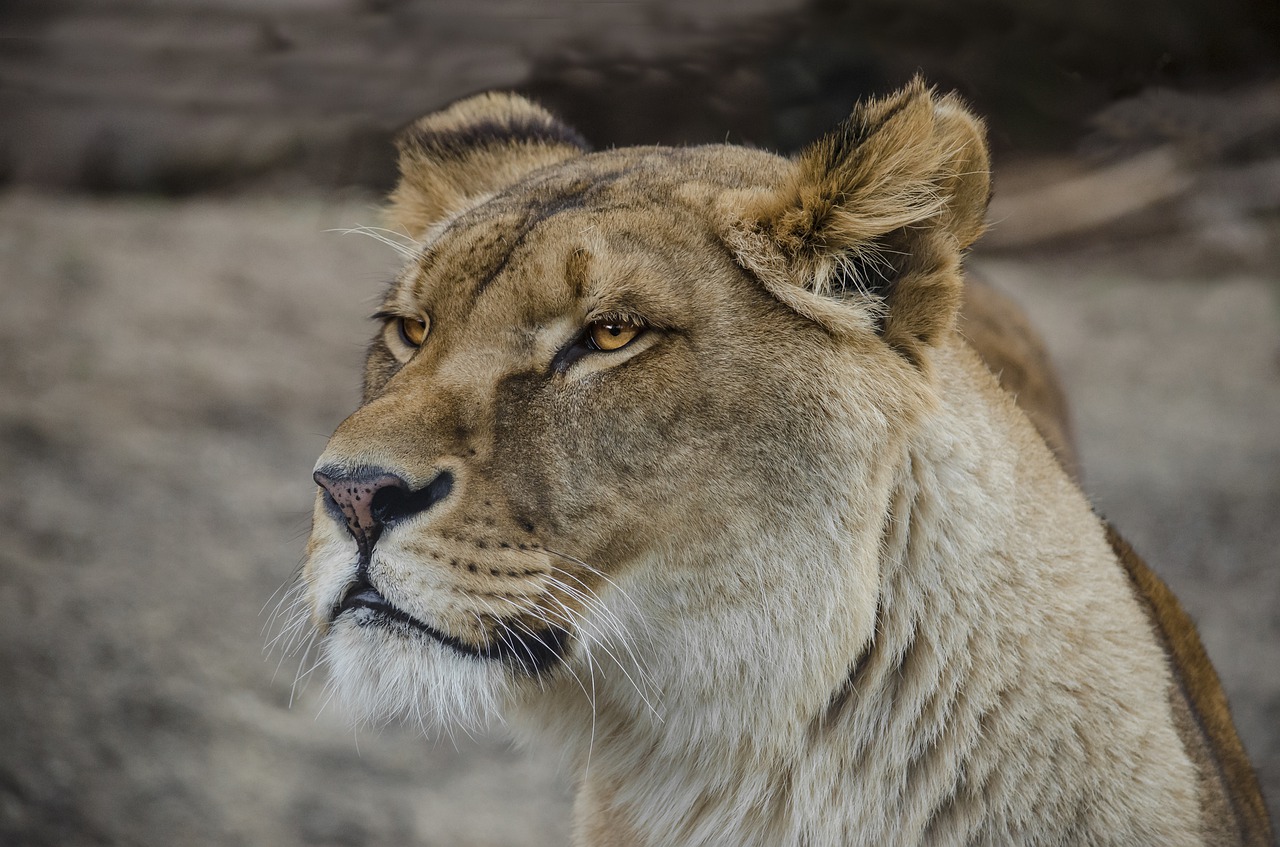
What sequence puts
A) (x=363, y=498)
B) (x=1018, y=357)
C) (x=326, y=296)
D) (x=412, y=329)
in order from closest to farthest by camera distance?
(x=363, y=498), (x=412, y=329), (x=1018, y=357), (x=326, y=296)

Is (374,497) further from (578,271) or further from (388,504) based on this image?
(578,271)

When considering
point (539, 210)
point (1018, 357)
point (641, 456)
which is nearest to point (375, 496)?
point (641, 456)

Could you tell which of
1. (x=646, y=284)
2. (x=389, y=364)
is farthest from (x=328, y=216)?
(x=646, y=284)

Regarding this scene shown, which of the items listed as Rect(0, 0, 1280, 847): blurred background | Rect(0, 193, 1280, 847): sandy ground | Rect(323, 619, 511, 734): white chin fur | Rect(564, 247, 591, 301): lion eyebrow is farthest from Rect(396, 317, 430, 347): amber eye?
Rect(0, 0, 1280, 847): blurred background

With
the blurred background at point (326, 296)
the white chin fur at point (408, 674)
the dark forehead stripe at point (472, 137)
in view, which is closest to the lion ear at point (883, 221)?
the white chin fur at point (408, 674)

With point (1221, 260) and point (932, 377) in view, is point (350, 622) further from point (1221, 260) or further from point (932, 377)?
point (1221, 260)

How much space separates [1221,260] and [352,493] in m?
Answer: 7.30

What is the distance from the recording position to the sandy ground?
12.1ft

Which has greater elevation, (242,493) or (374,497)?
(374,497)

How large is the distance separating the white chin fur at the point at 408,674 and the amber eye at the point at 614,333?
57cm

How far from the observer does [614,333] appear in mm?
1995

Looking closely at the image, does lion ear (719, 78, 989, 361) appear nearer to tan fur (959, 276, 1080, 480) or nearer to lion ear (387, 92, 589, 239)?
lion ear (387, 92, 589, 239)

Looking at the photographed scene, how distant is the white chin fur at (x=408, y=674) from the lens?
190 cm

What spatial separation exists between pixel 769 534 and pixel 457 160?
4.38ft
